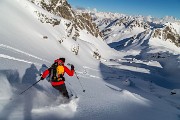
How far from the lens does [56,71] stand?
10.6 meters

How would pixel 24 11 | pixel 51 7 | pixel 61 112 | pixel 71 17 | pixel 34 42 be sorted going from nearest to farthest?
1. pixel 61 112
2. pixel 34 42
3. pixel 24 11
4. pixel 51 7
5. pixel 71 17

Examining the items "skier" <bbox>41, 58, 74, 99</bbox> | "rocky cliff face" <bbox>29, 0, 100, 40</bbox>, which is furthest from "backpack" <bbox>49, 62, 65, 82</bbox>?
"rocky cliff face" <bbox>29, 0, 100, 40</bbox>

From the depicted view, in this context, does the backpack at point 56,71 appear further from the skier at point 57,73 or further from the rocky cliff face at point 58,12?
the rocky cliff face at point 58,12

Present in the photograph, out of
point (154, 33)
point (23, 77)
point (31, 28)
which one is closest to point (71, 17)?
point (31, 28)

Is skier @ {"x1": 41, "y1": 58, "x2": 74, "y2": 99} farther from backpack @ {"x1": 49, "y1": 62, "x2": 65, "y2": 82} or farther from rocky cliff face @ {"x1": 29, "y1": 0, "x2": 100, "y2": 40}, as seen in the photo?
rocky cliff face @ {"x1": 29, "y1": 0, "x2": 100, "y2": 40}

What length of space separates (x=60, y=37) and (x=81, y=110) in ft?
97.0

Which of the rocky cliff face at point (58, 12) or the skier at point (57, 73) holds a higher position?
the rocky cliff face at point (58, 12)

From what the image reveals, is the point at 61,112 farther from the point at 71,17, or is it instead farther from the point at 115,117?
the point at 71,17

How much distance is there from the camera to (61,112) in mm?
9078

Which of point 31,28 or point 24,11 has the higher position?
point 24,11

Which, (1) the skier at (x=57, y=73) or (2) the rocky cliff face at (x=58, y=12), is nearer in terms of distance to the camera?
(1) the skier at (x=57, y=73)

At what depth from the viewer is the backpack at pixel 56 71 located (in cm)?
1064

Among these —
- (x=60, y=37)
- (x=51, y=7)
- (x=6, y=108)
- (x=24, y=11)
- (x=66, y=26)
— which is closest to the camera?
(x=6, y=108)

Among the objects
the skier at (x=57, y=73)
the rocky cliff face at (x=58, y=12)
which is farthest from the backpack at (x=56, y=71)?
the rocky cliff face at (x=58, y=12)
